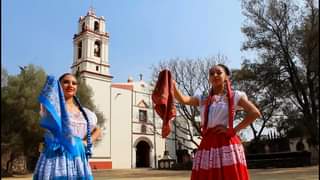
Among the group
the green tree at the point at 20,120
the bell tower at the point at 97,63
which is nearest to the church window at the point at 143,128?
the bell tower at the point at 97,63

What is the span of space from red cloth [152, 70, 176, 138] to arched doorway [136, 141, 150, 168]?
42214 millimetres

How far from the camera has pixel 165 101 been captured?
2.90 meters

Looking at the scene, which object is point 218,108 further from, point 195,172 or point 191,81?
point 191,81

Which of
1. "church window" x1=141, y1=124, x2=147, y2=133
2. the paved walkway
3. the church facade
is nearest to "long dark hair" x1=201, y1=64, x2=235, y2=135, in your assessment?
the paved walkway

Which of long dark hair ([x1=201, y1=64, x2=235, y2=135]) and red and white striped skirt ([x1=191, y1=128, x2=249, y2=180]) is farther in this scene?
long dark hair ([x1=201, y1=64, x2=235, y2=135])

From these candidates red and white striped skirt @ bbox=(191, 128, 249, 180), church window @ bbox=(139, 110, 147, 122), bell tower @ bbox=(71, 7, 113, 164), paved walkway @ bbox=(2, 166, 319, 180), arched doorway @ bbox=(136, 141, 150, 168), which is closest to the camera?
red and white striped skirt @ bbox=(191, 128, 249, 180)

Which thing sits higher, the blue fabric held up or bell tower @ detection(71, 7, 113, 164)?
bell tower @ detection(71, 7, 113, 164)

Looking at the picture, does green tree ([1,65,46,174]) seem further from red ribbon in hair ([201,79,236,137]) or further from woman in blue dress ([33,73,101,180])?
red ribbon in hair ([201,79,236,137])

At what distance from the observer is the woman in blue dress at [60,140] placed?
10.6 feet

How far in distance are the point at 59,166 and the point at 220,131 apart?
52.6 inches

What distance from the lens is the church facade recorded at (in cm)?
3997

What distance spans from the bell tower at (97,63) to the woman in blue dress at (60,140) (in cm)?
3561

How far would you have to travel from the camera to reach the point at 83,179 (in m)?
3.33

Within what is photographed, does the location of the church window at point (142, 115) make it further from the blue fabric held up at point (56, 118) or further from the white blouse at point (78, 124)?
the blue fabric held up at point (56, 118)
